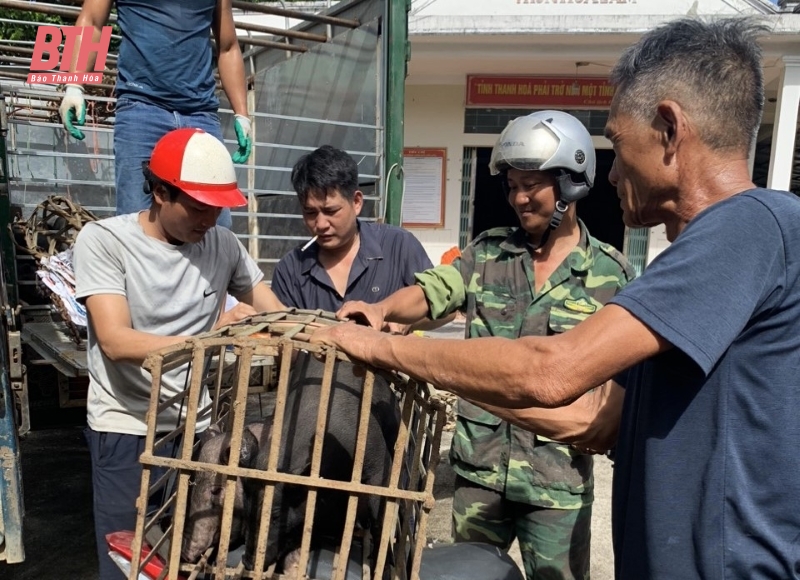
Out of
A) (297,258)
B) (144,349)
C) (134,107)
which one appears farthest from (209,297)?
(134,107)

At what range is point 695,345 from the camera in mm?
1037

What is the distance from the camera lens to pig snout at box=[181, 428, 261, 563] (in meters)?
1.43

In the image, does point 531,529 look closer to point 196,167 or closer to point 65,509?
point 196,167

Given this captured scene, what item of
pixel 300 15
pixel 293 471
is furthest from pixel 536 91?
pixel 293 471

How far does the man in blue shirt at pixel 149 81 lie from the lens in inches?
113

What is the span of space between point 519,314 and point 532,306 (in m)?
0.05

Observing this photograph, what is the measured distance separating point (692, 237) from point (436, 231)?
7388 mm

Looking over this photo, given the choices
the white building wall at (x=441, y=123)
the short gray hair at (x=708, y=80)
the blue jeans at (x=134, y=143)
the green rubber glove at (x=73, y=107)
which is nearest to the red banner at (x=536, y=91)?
the white building wall at (x=441, y=123)

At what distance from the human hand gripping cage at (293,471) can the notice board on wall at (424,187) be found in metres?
6.78

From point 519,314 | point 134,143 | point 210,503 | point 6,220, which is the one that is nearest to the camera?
point 210,503

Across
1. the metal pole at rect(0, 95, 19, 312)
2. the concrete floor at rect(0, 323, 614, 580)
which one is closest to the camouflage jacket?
the concrete floor at rect(0, 323, 614, 580)

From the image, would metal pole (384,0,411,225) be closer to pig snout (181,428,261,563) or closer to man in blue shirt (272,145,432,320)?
man in blue shirt (272,145,432,320)

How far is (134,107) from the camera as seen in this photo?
2922mm

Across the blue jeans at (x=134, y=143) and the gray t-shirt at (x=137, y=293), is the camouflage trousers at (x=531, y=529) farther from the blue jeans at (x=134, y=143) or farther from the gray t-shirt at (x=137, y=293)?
the blue jeans at (x=134, y=143)
